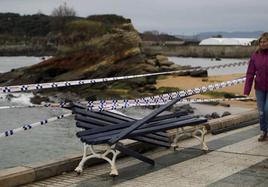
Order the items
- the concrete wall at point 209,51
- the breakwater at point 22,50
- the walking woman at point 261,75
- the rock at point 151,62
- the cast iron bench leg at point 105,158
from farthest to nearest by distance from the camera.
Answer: the breakwater at point 22,50
the concrete wall at point 209,51
the rock at point 151,62
the walking woman at point 261,75
the cast iron bench leg at point 105,158

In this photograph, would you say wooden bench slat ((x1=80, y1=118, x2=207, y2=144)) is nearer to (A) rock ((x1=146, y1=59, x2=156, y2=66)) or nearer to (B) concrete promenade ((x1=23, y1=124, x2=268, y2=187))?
(B) concrete promenade ((x1=23, y1=124, x2=268, y2=187))

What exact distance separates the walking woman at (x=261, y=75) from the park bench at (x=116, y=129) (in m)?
1.21

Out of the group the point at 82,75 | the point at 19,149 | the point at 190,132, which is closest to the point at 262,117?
the point at 190,132

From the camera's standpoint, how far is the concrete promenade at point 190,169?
6.43 m

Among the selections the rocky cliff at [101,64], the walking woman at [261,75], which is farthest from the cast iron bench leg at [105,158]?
the rocky cliff at [101,64]

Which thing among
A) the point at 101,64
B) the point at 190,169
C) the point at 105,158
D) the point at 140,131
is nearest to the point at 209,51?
the point at 101,64

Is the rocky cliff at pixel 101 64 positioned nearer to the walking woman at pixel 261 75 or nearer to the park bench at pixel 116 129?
the walking woman at pixel 261 75

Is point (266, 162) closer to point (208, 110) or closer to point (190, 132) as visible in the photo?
point (190, 132)

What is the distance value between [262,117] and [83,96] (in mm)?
27793

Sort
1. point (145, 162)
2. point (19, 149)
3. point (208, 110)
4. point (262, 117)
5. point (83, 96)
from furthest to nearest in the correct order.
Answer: point (83, 96), point (208, 110), point (19, 149), point (262, 117), point (145, 162)

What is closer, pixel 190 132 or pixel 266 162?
pixel 266 162

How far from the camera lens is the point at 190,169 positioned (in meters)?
7.04

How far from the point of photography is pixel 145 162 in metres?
7.35

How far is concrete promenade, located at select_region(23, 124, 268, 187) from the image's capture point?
6.43 meters
